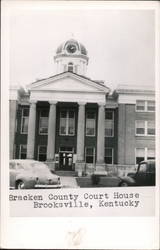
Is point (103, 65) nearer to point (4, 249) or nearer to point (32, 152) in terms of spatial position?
point (32, 152)

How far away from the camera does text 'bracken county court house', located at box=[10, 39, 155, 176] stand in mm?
4602

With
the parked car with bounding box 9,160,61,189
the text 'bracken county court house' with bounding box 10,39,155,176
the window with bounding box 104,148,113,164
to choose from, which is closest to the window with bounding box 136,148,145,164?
the text 'bracken county court house' with bounding box 10,39,155,176

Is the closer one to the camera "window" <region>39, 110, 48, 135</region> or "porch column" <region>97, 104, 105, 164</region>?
"window" <region>39, 110, 48, 135</region>

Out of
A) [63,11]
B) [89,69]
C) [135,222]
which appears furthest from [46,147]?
[63,11]

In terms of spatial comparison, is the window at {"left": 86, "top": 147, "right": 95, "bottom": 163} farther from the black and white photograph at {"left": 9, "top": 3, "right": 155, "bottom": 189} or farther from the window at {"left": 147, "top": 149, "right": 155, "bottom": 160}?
the window at {"left": 147, "top": 149, "right": 155, "bottom": 160}

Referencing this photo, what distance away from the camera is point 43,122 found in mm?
4605

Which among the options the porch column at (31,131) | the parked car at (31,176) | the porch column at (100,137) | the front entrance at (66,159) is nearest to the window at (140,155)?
the porch column at (100,137)

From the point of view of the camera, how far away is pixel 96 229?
429cm

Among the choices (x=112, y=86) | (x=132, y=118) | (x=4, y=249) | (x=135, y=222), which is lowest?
(x=4, y=249)

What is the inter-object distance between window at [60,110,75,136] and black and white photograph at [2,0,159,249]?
0.02 metres

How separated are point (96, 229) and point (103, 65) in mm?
2095

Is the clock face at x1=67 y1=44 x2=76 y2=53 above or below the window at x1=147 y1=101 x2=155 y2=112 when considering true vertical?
above

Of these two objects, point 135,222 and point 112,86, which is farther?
point 112,86

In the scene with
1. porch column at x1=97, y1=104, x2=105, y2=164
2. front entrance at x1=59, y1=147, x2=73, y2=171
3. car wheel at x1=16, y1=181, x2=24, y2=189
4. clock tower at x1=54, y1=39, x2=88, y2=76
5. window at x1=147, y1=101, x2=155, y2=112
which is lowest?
car wheel at x1=16, y1=181, x2=24, y2=189
